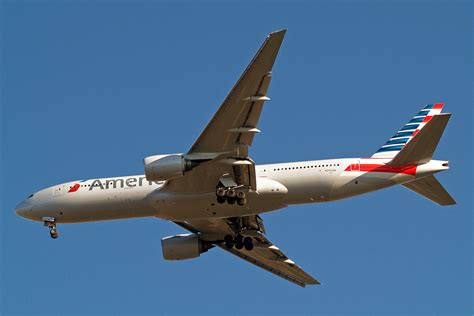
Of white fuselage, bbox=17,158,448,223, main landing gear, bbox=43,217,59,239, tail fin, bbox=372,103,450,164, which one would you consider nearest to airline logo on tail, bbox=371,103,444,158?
tail fin, bbox=372,103,450,164

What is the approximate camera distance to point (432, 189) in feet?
139

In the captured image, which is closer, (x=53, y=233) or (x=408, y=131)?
(x=53, y=233)

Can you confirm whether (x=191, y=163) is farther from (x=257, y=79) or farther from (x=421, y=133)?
(x=421, y=133)

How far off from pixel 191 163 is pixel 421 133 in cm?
1014

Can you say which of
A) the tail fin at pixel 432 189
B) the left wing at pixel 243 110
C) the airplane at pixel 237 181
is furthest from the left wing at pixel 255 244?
the tail fin at pixel 432 189

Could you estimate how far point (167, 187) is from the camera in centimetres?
4156

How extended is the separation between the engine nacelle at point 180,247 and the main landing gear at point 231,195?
749 cm

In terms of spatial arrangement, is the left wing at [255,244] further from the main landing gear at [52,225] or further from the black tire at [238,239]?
the main landing gear at [52,225]

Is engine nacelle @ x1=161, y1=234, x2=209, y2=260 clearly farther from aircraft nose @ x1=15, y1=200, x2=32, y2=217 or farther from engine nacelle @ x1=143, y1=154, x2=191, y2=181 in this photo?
engine nacelle @ x1=143, y1=154, x2=191, y2=181

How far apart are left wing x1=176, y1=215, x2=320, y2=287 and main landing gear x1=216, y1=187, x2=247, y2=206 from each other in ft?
15.4

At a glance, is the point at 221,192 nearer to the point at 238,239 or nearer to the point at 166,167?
the point at 166,167

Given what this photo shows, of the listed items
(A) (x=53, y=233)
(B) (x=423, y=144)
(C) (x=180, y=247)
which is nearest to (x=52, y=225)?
(A) (x=53, y=233)

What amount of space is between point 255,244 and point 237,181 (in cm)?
857

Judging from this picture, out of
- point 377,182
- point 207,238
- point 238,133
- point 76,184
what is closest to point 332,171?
point 377,182
